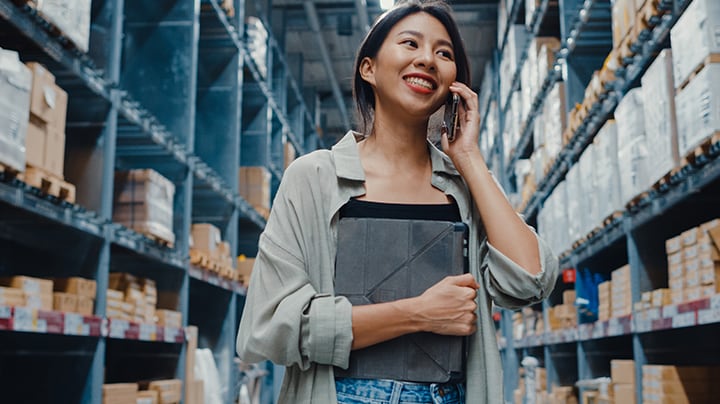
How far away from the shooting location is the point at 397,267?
1508 mm

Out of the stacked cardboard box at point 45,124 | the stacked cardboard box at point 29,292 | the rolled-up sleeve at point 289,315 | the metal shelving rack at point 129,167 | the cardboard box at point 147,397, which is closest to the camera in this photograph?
the rolled-up sleeve at point 289,315

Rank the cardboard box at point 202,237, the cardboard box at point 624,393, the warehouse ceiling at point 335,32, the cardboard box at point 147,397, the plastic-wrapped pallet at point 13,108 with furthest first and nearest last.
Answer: the warehouse ceiling at point 335,32 < the cardboard box at point 202,237 < the cardboard box at point 147,397 < the cardboard box at point 624,393 < the plastic-wrapped pallet at point 13,108

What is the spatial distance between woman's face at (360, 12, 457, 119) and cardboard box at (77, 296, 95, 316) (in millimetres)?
3155

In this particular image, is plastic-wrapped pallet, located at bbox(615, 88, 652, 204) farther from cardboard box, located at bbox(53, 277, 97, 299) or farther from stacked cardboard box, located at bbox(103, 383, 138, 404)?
stacked cardboard box, located at bbox(103, 383, 138, 404)

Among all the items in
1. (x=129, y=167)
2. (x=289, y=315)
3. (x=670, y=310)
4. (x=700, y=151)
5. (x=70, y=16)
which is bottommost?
(x=289, y=315)

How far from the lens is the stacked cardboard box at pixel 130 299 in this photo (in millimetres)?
4961

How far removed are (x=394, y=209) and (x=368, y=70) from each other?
37 cm

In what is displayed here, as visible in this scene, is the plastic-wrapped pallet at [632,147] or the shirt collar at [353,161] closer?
the shirt collar at [353,161]

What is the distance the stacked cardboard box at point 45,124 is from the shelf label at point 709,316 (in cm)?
314

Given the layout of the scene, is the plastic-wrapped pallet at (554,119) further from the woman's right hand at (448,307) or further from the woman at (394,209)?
the woman's right hand at (448,307)

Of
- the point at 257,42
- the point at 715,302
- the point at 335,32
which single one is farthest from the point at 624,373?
the point at 335,32

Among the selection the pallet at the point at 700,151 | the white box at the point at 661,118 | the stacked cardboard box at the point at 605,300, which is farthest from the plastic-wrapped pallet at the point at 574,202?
the pallet at the point at 700,151

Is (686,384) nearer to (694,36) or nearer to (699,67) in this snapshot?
(699,67)

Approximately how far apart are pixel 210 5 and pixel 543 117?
3.35m
